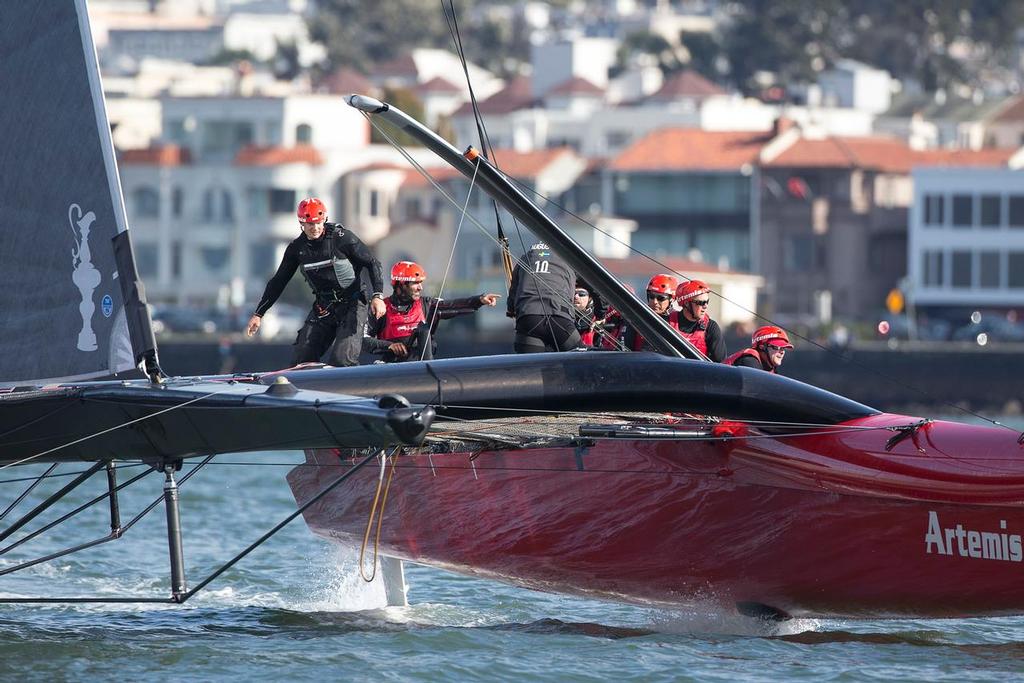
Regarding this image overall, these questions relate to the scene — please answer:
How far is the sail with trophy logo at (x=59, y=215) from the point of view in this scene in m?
8.26

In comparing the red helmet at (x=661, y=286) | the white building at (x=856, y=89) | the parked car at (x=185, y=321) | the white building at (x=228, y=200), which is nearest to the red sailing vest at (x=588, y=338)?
the red helmet at (x=661, y=286)

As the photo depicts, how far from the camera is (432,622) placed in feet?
35.0

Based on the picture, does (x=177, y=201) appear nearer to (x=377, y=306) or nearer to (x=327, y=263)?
(x=327, y=263)

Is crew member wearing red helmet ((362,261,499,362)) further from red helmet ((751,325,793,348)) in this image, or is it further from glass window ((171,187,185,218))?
glass window ((171,187,185,218))

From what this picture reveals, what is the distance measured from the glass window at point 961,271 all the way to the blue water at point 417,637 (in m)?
38.1

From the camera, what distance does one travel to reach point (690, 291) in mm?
10594

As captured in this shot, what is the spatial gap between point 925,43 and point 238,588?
77.3m

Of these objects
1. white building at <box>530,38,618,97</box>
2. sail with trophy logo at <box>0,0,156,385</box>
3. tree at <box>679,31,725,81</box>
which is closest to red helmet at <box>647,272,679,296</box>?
sail with trophy logo at <box>0,0,156,385</box>

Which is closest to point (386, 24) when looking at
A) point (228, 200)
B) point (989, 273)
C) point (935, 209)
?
point (228, 200)

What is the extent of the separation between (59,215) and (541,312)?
3.24 meters

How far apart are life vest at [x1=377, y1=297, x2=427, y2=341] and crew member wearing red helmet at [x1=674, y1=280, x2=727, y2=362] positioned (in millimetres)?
1652

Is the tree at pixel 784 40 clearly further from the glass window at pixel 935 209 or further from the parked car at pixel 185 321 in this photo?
the parked car at pixel 185 321

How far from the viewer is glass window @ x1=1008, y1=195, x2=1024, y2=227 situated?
161 feet

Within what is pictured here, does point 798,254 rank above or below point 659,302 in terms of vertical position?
below
